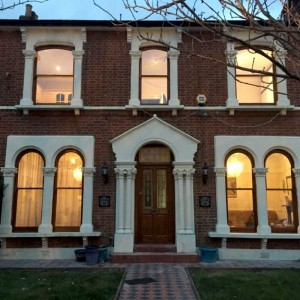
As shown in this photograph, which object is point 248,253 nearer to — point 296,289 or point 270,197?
point 270,197

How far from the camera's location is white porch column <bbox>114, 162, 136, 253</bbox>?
1006 centimetres

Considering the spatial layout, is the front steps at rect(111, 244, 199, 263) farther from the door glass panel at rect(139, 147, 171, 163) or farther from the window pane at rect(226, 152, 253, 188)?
the door glass panel at rect(139, 147, 171, 163)

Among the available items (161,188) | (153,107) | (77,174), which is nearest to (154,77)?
(153,107)

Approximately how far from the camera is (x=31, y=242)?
10.2m

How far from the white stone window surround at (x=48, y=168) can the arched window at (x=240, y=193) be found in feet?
13.1

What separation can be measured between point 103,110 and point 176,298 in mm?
6072

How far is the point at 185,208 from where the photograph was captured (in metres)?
10.3

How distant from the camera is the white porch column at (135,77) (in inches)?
425

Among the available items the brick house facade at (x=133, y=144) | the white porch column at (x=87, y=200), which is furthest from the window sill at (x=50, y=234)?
the white porch column at (x=87, y=200)

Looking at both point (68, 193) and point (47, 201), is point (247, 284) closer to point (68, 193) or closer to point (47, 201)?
point (68, 193)

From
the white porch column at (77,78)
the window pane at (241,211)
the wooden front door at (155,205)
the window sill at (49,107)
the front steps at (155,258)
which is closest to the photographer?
the front steps at (155,258)

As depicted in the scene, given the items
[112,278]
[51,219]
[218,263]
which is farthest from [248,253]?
[51,219]

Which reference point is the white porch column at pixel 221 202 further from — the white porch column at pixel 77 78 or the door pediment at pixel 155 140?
the white porch column at pixel 77 78

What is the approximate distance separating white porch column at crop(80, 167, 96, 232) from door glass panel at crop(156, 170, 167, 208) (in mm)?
1924
